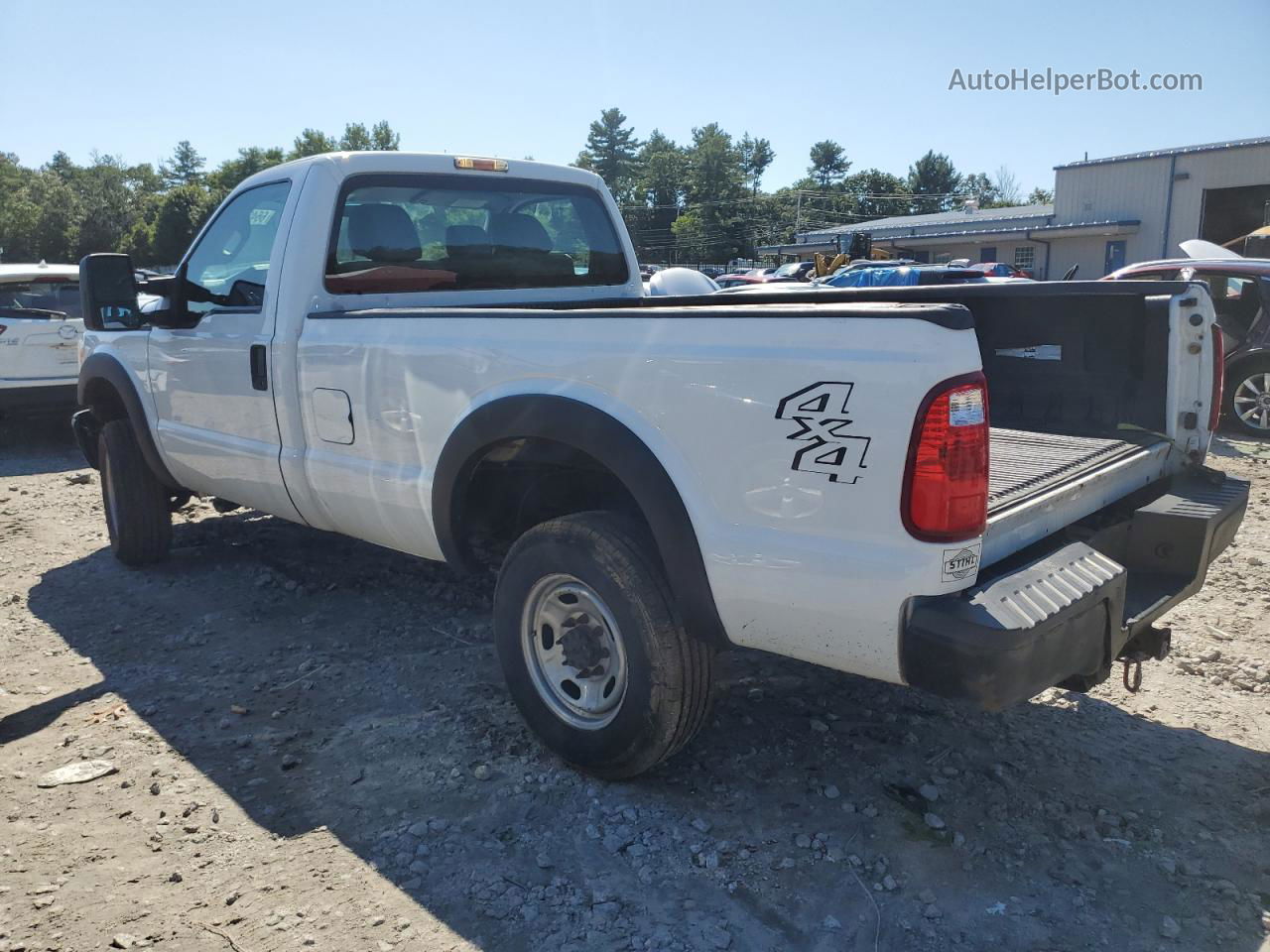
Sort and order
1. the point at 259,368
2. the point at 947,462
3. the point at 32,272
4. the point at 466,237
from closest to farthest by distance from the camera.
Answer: the point at 947,462, the point at 259,368, the point at 466,237, the point at 32,272

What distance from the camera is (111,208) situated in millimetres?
91000

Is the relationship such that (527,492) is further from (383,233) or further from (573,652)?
(383,233)

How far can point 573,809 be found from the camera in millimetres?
3088

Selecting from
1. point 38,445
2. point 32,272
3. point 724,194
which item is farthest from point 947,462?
point 724,194

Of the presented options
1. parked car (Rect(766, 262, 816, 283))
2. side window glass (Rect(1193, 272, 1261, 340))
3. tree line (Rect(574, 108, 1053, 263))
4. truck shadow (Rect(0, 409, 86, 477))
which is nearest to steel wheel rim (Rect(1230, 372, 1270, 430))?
side window glass (Rect(1193, 272, 1261, 340))

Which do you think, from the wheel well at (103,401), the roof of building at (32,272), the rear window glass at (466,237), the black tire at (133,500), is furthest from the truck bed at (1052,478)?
the roof of building at (32,272)

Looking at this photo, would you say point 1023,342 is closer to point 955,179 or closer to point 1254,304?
point 1254,304

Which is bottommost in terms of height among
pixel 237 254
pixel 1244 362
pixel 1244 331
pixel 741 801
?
pixel 741 801

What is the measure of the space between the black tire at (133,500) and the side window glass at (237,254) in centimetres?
121

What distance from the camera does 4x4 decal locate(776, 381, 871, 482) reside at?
2.36 metres

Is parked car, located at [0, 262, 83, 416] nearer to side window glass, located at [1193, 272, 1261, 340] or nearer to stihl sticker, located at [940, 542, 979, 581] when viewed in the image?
stihl sticker, located at [940, 542, 979, 581]

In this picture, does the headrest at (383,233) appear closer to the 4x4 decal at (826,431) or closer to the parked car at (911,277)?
the 4x4 decal at (826,431)

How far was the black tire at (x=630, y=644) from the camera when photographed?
2.87 m

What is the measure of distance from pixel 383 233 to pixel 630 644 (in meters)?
2.40
